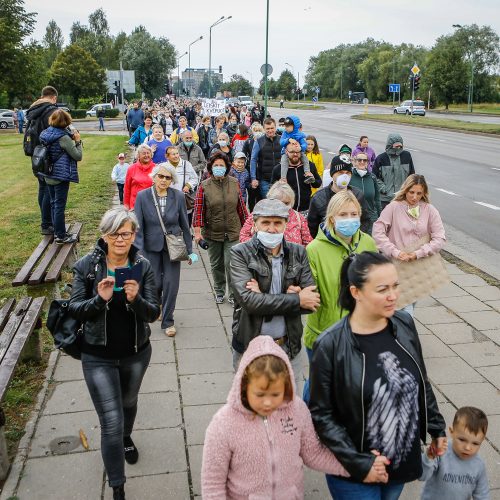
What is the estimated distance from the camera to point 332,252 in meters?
4.25

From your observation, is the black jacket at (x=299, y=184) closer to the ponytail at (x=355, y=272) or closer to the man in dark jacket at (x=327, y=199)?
the man in dark jacket at (x=327, y=199)

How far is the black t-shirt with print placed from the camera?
2.68 meters

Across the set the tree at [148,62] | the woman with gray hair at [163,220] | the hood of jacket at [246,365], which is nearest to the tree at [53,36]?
the tree at [148,62]

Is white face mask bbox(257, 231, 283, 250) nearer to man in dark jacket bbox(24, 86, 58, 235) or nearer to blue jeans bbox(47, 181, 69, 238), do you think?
blue jeans bbox(47, 181, 69, 238)

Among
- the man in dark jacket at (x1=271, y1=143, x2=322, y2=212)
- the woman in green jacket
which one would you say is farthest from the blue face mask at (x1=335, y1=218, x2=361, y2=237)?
the man in dark jacket at (x1=271, y1=143, x2=322, y2=212)

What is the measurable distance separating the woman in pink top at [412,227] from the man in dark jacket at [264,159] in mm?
4418

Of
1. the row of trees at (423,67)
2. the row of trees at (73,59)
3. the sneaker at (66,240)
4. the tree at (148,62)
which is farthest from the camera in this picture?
the row of trees at (423,67)

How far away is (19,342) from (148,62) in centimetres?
7237

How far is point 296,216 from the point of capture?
17.9 feet

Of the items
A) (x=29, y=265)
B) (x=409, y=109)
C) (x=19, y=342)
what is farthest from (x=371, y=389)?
(x=409, y=109)

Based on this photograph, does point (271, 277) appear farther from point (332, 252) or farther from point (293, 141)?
point (293, 141)

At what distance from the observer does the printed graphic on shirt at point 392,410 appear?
2.68 meters

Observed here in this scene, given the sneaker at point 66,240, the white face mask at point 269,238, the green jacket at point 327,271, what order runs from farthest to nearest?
the sneaker at point 66,240 → the green jacket at point 327,271 → the white face mask at point 269,238

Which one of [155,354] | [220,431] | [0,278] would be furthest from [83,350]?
[0,278]
